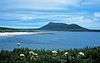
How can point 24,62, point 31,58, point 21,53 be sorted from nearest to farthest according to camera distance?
point 24,62
point 31,58
point 21,53

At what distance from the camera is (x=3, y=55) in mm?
25250

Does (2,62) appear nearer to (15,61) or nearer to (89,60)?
(15,61)

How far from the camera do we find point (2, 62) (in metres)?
22.5

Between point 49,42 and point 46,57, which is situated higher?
point 46,57

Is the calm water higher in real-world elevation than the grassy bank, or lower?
lower

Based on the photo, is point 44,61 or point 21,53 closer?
point 44,61

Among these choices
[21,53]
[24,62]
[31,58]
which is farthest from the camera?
[21,53]

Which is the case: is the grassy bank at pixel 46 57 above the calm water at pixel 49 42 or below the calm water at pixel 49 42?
above

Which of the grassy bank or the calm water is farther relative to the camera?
the calm water

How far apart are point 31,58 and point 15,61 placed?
129 centimetres

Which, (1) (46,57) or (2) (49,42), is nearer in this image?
(1) (46,57)

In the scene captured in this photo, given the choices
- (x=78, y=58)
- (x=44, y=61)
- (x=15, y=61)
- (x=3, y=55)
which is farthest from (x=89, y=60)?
(x=3, y=55)

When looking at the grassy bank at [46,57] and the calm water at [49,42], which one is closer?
the grassy bank at [46,57]

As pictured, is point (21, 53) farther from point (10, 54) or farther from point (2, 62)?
point (2, 62)
